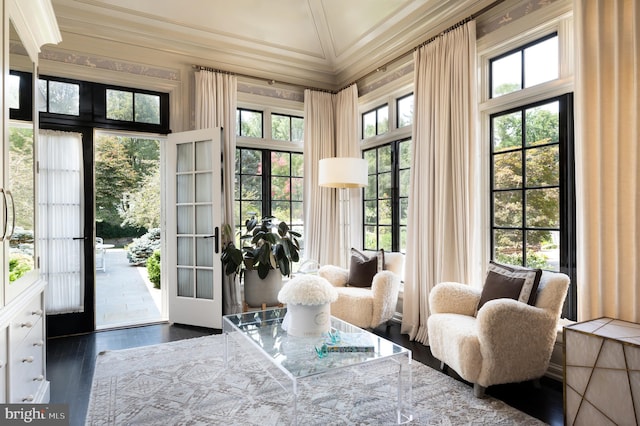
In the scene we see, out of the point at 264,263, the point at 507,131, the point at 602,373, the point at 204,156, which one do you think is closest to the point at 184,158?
the point at 204,156

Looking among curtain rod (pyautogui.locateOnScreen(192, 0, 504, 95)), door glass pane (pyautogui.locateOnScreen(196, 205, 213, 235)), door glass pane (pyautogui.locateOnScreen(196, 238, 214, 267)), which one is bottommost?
door glass pane (pyautogui.locateOnScreen(196, 238, 214, 267))

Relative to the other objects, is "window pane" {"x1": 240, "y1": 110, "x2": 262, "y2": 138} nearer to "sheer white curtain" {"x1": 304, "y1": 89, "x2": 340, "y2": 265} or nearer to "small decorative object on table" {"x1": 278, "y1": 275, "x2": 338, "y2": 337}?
"sheer white curtain" {"x1": 304, "y1": 89, "x2": 340, "y2": 265}

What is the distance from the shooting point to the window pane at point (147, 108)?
451cm

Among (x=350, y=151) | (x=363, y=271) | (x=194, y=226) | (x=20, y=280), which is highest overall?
(x=350, y=151)

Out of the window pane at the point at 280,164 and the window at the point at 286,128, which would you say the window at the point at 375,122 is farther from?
the window pane at the point at 280,164

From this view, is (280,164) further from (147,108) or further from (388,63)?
(388,63)

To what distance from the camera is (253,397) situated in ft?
8.55

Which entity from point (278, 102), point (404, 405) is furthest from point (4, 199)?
point (278, 102)

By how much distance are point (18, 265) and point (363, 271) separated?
3073mm

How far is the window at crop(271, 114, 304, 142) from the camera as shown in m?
5.43

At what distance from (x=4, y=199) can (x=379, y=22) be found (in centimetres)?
393

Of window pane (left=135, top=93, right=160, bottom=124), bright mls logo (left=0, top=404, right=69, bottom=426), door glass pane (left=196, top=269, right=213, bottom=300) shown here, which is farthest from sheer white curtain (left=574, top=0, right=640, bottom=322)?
window pane (left=135, top=93, right=160, bottom=124)

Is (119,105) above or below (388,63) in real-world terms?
below

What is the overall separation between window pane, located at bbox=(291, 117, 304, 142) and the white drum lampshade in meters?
1.55
